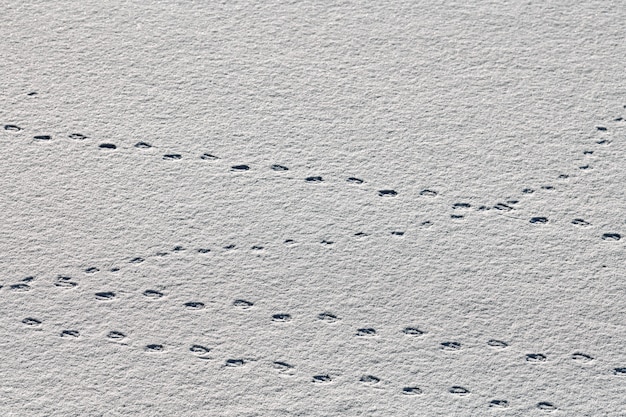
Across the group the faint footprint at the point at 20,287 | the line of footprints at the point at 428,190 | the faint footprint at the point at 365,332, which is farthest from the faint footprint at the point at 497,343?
the faint footprint at the point at 20,287

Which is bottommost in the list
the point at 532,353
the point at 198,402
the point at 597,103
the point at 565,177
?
the point at 198,402

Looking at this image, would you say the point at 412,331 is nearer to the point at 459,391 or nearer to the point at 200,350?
the point at 459,391

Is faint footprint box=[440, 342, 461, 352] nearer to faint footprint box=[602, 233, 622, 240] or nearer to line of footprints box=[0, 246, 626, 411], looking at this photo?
line of footprints box=[0, 246, 626, 411]

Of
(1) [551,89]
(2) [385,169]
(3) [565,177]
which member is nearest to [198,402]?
(2) [385,169]

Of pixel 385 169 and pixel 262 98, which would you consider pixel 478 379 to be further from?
pixel 262 98

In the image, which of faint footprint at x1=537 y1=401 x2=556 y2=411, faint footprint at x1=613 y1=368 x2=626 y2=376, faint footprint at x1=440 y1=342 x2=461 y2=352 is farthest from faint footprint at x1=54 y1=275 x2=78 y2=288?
faint footprint at x1=613 y1=368 x2=626 y2=376

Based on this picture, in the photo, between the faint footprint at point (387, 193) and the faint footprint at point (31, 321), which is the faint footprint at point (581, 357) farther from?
the faint footprint at point (31, 321)

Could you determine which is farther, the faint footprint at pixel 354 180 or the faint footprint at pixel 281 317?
the faint footprint at pixel 354 180

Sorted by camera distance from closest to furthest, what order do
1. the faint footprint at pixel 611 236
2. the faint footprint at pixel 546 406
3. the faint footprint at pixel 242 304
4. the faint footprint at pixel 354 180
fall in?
1. the faint footprint at pixel 546 406
2. the faint footprint at pixel 242 304
3. the faint footprint at pixel 611 236
4. the faint footprint at pixel 354 180

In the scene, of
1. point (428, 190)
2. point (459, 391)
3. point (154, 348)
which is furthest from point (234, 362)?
point (428, 190)
